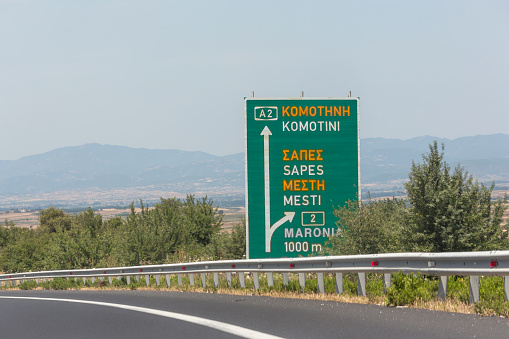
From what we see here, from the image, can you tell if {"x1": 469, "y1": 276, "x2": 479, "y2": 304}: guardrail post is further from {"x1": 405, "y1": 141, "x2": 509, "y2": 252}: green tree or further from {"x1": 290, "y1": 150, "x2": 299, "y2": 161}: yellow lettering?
{"x1": 290, "y1": 150, "x2": 299, "y2": 161}: yellow lettering

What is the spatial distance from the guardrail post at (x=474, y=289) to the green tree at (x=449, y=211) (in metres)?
8.16

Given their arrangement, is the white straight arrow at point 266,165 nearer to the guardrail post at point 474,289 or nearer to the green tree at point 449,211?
the green tree at point 449,211

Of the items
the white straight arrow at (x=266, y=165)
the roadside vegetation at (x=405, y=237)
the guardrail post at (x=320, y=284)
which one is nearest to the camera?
the roadside vegetation at (x=405, y=237)

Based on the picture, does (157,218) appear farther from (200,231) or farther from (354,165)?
(354,165)

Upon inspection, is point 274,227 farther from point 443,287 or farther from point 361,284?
point 443,287

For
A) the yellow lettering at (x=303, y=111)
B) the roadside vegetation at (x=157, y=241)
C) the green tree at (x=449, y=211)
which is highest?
the yellow lettering at (x=303, y=111)

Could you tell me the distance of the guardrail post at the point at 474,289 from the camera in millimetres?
9711

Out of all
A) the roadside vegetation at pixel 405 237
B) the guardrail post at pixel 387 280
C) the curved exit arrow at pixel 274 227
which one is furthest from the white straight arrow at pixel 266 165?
the guardrail post at pixel 387 280

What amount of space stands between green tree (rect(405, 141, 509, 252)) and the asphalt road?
653 cm

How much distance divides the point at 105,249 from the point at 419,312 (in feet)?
119

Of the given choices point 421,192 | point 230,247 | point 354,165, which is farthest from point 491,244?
point 230,247

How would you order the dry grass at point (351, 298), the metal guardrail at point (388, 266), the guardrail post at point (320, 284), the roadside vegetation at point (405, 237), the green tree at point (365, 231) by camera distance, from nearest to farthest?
the metal guardrail at point (388, 266), the dry grass at point (351, 298), the roadside vegetation at point (405, 237), the guardrail post at point (320, 284), the green tree at point (365, 231)

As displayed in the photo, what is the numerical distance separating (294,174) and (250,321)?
46.5ft

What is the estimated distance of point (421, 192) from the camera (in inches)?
747
